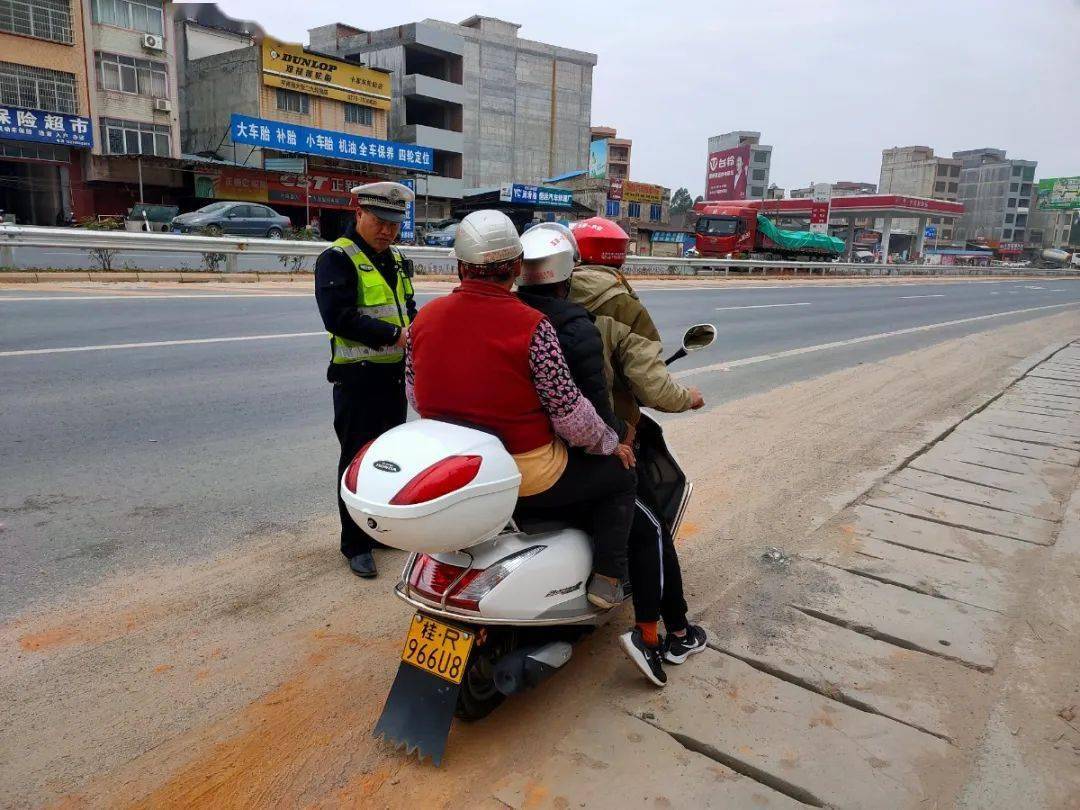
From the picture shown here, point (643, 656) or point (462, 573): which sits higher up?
point (462, 573)

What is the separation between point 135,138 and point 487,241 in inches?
1524

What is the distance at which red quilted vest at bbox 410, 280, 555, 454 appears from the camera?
7.68 ft

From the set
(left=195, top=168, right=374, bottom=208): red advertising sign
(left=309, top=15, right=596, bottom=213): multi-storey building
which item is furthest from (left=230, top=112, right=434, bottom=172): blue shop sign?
(left=309, top=15, right=596, bottom=213): multi-storey building

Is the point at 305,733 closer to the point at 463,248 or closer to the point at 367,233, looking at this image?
the point at 463,248

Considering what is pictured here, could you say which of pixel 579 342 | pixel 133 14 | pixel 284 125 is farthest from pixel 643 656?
pixel 133 14

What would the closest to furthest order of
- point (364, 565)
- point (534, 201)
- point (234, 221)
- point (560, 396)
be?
1. point (560, 396)
2. point (364, 565)
3. point (234, 221)
4. point (534, 201)

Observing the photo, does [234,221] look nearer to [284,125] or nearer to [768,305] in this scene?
[284,125]

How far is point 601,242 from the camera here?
2854 mm

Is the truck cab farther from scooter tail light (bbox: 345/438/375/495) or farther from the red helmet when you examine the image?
scooter tail light (bbox: 345/438/375/495)

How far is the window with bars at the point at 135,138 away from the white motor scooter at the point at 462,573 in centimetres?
3801

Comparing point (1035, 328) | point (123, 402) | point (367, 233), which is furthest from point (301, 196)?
point (367, 233)

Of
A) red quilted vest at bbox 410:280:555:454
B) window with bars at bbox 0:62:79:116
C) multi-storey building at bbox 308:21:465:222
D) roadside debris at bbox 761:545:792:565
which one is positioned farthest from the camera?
multi-storey building at bbox 308:21:465:222

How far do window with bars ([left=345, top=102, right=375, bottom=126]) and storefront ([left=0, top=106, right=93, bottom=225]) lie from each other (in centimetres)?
1471

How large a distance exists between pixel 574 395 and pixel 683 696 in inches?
47.2
